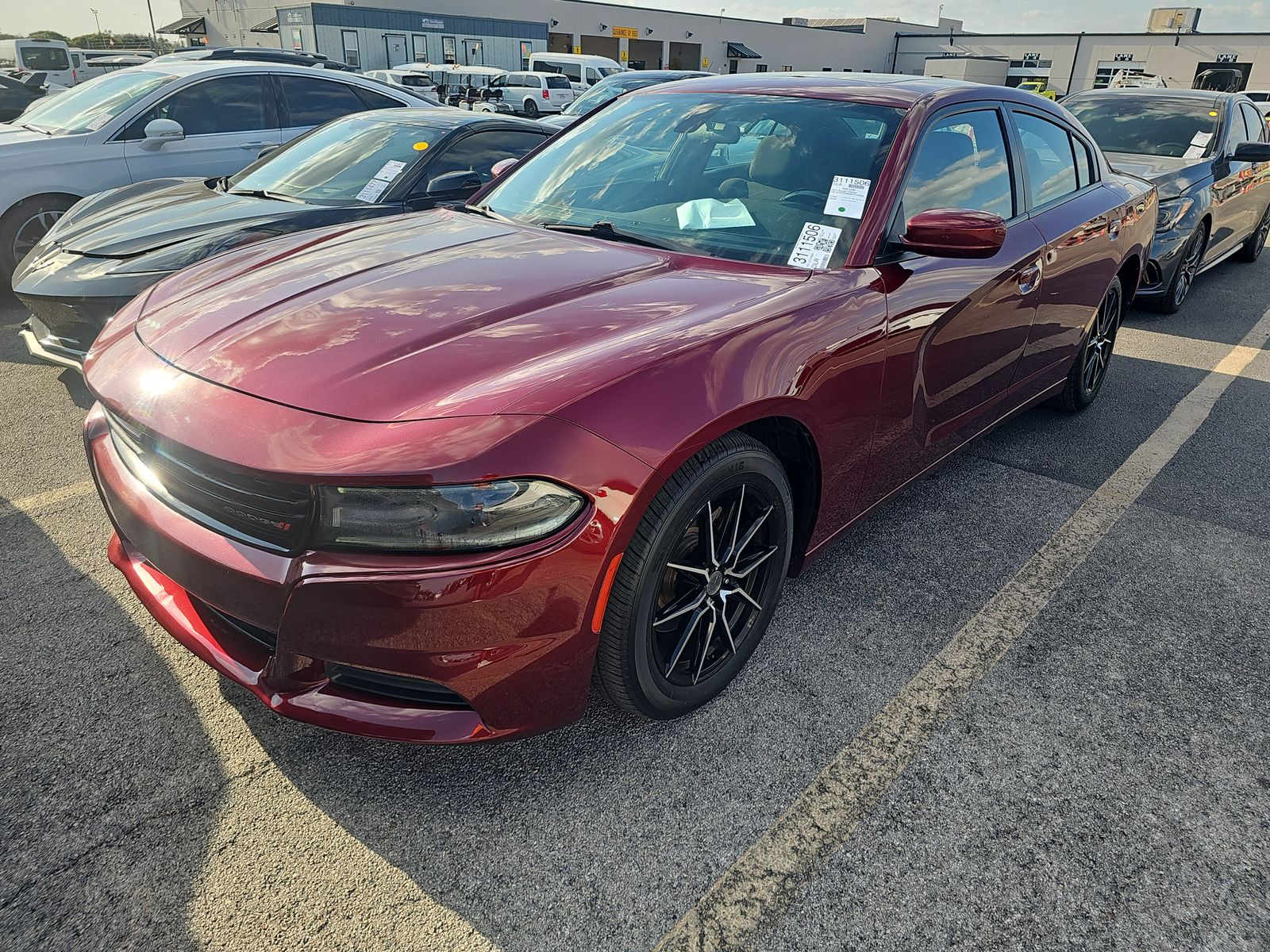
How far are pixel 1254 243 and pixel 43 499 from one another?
10.6m

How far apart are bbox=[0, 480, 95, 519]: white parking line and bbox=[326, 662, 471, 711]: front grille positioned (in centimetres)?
222

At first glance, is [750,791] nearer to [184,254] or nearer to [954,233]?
[954,233]

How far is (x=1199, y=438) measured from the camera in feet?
14.2

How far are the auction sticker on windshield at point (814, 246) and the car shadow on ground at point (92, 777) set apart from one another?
2053 mm

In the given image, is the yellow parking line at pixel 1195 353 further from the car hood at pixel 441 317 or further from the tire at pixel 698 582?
the car hood at pixel 441 317

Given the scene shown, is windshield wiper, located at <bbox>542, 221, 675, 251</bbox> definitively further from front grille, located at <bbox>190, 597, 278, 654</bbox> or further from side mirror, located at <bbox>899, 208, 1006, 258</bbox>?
front grille, located at <bbox>190, 597, 278, 654</bbox>

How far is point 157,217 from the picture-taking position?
14.8 feet

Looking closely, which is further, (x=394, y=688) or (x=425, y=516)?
(x=394, y=688)

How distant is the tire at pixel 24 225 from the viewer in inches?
228

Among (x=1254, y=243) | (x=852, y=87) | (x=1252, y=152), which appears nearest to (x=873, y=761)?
(x=852, y=87)

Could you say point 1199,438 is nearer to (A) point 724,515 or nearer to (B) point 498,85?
(A) point 724,515

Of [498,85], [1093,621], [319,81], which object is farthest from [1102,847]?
[498,85]

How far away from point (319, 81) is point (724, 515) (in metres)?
6.08

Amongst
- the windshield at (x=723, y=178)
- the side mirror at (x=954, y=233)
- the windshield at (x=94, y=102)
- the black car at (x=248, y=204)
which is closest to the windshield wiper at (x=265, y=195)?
the black car at (x=248, y=204)
